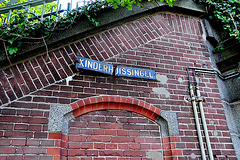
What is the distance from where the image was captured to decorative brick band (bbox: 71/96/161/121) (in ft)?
10.1

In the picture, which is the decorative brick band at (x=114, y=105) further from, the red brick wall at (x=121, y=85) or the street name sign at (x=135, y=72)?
the street name sign at (x=135, y=72)

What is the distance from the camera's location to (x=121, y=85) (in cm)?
341

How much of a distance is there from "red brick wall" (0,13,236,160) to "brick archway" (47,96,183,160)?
29 millimetres

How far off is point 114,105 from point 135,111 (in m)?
0.38

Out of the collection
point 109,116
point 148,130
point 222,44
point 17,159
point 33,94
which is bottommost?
point 17,159

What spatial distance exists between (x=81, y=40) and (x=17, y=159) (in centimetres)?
210

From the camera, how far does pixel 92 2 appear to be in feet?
11.8

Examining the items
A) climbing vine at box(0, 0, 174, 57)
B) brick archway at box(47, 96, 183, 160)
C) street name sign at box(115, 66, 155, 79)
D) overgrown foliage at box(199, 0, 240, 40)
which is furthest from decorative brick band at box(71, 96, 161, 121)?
overgrown foliage at box(199, 0, 240, 40)

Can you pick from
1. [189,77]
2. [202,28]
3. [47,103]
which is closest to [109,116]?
[47,103]

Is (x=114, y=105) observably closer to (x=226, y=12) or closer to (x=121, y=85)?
(x=121, y=85)

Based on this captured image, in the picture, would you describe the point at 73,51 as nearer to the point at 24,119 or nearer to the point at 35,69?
the point at 35,69

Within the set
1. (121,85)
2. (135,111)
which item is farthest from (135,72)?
(135,111)

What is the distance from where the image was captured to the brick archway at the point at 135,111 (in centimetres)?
302

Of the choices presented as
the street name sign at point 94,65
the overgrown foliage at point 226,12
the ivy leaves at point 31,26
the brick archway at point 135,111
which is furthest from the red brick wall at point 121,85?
the overgrown foliage at point 226,12
